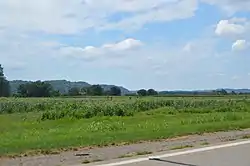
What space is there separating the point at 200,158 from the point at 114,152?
2047mm

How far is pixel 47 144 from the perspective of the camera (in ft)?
40.3

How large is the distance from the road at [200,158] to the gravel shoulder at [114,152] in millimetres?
613

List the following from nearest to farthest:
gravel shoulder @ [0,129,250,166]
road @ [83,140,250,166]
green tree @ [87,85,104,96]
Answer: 1. road @ [83,140,250,166]
2. gravel shoulder @ [0,129,250,166]
3. green tree @ [87,85,104,96]

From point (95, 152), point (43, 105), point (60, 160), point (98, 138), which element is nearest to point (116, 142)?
point (98, 138)

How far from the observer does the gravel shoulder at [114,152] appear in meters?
9.59

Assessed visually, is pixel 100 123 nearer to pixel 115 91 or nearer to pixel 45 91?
pixel 45 91

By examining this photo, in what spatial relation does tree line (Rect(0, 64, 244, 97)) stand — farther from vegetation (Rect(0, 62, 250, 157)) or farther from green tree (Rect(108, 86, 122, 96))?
vegetation (Rect(0, 62, 250, 157))

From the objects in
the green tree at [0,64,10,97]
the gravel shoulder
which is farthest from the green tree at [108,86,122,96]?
the gravel shoulder

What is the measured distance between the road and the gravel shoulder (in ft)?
2.01

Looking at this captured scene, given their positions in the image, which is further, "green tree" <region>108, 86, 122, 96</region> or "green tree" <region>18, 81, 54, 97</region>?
"green tree" <region>108, 86, 122, 96</region>

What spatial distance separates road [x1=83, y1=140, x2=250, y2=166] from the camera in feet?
30.7

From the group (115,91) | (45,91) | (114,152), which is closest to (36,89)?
(45,91)

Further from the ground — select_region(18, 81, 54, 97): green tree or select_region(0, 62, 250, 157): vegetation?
select_region(18, 81, 54, 97): green tree

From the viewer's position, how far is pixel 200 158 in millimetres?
10047
